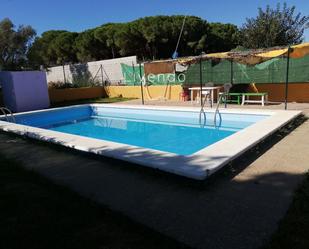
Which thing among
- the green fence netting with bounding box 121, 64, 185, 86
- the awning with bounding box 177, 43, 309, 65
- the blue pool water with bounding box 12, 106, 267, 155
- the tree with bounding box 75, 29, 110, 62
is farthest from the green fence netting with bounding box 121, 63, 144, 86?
the tree with bounding box 75, 29, 110, 62

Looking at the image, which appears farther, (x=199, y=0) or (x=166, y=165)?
(x=199, y=0)

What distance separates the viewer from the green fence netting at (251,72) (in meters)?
11.3

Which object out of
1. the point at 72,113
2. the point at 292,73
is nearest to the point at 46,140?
the point at 72,113

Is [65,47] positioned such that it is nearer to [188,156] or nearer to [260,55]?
[260,55]

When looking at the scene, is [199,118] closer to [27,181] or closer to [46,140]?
[46,140]

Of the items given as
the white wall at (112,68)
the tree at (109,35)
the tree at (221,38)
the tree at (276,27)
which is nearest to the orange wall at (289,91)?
the tree at (276,27)

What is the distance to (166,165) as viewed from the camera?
4.33m

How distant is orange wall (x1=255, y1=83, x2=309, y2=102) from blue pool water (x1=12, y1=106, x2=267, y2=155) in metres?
3.84

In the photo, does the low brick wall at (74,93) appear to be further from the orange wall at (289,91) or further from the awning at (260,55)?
the orange wall at (289,91)

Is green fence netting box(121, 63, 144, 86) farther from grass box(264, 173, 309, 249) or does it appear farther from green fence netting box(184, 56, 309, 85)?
grass box(264, 173, 309, 249)

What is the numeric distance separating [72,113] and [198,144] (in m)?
7.86

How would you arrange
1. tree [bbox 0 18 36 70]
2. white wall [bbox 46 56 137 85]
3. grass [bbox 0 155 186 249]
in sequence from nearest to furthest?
grass [bbox 0 155 186 249]
tree [bbox 0 18 36 70]
white wall [bbox 46 56 137 85]

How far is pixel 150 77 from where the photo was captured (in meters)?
16.5

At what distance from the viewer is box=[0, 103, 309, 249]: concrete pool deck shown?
9.47 feet
